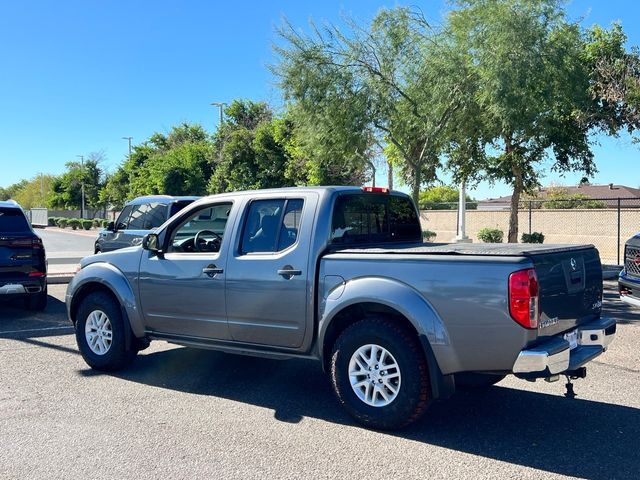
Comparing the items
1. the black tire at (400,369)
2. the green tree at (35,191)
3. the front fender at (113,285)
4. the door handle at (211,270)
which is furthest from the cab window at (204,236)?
the green tree at (35,191)

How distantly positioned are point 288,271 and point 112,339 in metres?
2.35

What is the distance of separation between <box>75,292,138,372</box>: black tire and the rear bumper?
13.2 feet

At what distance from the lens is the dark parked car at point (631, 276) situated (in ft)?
24.5

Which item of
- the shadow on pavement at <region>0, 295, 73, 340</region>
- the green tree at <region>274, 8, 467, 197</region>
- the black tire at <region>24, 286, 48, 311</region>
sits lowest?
the shadow on pavement at <region>0, 295, 73, 340</region>

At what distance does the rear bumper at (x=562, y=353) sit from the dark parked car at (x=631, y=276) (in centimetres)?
290

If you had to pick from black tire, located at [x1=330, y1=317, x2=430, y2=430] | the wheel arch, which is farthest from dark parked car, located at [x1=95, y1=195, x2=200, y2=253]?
black tire, located at [x1=330, y1=317, x2=430, y2=430]

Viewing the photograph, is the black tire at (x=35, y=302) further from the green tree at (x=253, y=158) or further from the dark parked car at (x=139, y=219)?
the green tree at (x=253, y=158)

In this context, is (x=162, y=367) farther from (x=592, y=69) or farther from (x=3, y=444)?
(x=592, y=69)

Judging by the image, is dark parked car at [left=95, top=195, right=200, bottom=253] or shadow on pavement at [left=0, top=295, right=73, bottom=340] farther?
dark parked car at [left=95, top=195, right=200, bottom=253]

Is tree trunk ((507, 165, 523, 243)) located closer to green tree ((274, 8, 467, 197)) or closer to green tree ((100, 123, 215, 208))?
green tree ((274, 8, 467, 197))

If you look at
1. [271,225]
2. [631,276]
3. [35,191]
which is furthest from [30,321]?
[35,191]

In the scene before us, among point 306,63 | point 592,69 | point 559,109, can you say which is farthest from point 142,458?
point 592,69

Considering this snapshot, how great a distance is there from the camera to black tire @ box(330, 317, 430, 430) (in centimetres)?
457

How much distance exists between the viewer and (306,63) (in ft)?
42.1
